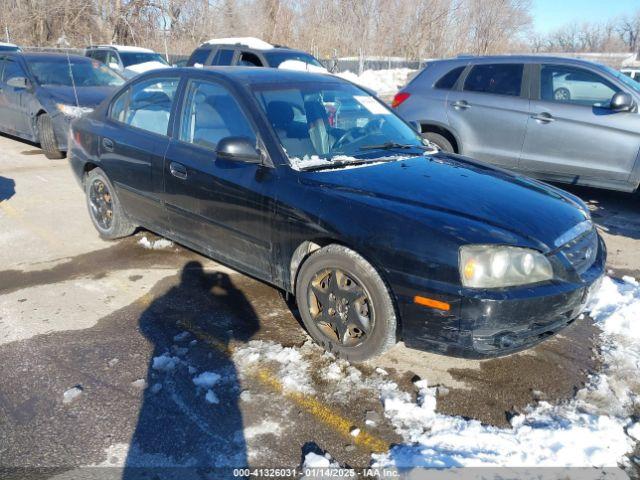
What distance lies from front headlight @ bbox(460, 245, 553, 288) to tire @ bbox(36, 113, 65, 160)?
7.65 metres

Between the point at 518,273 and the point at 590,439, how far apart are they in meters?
0.86

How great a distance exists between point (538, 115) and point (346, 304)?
4451mm

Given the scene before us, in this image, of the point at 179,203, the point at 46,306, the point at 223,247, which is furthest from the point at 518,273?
the point at 46,306

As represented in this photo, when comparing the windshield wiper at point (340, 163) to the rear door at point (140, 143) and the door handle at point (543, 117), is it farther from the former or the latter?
the door handle at point (543, 117)

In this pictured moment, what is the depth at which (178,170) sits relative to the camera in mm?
3869

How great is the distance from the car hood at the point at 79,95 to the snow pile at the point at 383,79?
59.0 feet

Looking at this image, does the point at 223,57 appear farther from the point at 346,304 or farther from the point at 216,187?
the point at 346,304

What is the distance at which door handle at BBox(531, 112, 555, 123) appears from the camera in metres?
6.16

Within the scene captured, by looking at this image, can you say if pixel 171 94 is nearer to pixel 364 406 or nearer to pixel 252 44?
pixel 364 406

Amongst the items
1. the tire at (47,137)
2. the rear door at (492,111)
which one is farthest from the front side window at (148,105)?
the tire at (47,137)

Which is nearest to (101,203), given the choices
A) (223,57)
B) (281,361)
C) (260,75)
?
(260,75)

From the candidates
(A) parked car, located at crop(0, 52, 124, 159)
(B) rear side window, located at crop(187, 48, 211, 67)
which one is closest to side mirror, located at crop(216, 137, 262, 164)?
(A) parked car, located at crop(0, 52, 124, 159)

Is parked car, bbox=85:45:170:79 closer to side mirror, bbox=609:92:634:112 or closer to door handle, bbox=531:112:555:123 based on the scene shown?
door handle, bbox=531:112:555:123

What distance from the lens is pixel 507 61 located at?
6.58m
